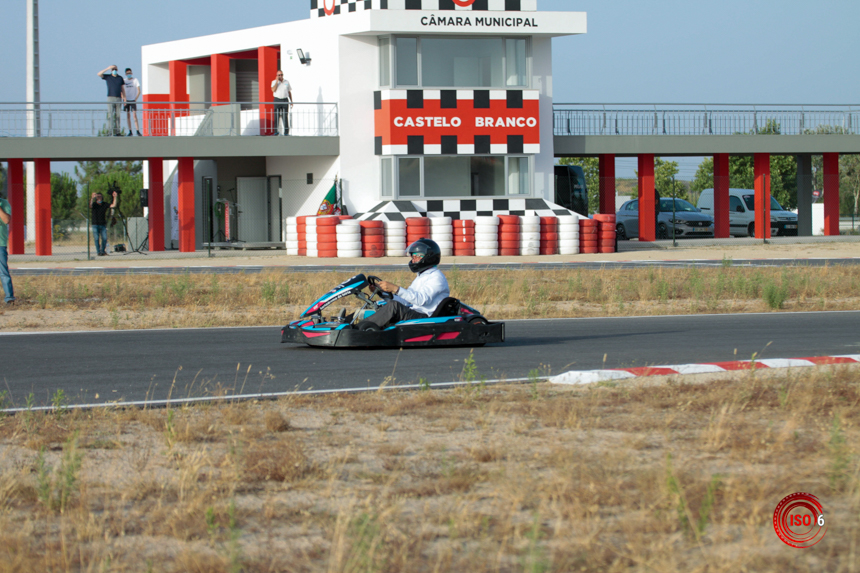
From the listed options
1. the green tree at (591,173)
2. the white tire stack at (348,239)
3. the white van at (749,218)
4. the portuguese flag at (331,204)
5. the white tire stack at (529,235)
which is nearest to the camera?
the white tire stack at (348,239)

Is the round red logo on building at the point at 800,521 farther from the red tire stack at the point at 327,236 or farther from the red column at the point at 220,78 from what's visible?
the red column at the point at 220,78

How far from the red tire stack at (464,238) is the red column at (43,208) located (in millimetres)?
12604

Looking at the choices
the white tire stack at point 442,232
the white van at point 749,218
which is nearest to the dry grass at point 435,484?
the white tire stack at point 442,232

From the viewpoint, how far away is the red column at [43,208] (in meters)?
30.1

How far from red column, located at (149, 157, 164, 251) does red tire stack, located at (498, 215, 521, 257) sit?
11.1 meters

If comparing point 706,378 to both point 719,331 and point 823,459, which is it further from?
point 719,331

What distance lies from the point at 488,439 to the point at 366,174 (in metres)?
25.4

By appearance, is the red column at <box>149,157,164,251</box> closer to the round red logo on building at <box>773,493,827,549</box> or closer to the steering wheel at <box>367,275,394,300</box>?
the steering wheel at <box>367,275,394,300</box>

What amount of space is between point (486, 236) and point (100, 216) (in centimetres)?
1144

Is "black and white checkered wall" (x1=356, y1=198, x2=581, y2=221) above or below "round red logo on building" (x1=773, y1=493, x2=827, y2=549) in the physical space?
above

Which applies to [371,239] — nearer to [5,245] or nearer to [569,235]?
[569,235]

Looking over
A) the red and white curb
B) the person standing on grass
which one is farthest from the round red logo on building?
the person standing on grass

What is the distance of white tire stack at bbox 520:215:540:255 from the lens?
29297mm

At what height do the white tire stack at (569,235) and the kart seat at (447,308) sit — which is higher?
the white tire stack at (569,235)
